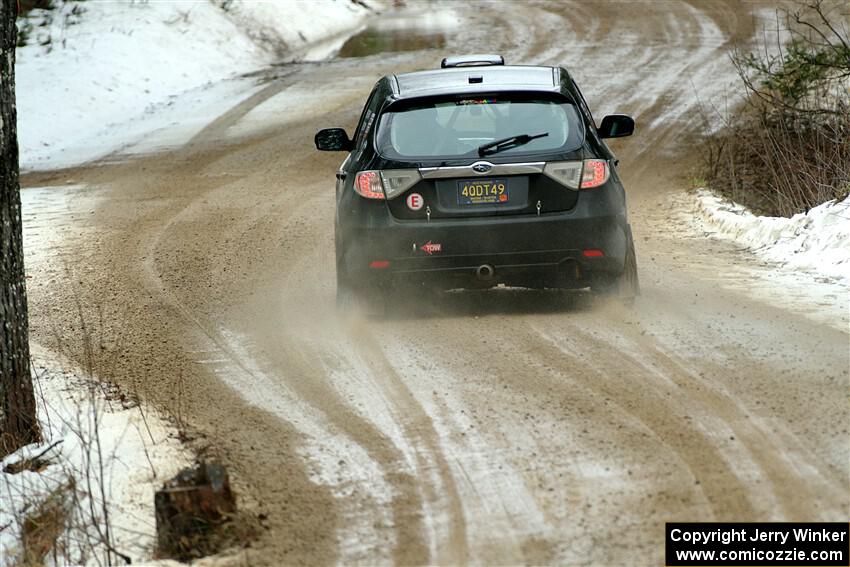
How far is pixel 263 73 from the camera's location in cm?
2655

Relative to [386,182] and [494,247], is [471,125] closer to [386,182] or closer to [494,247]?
[386,182]

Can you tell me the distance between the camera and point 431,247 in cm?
905

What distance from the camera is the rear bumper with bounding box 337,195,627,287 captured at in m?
9.01

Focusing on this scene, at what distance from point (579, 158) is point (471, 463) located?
331 centimetres

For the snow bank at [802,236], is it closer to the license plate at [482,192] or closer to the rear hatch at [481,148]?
the rear hatch at [481,148]

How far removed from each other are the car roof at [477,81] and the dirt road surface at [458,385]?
163cm

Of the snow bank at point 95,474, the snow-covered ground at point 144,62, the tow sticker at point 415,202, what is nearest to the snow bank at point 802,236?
the tow sticker at point 415,202

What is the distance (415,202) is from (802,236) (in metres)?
4.33

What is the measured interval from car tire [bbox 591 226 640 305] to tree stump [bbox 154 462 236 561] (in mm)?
4240

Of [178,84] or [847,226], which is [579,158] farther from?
[178,84]

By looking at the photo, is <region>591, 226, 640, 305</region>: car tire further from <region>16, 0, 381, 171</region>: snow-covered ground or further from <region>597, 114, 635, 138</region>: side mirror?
<region>16, 0, 381, 171</region>: snow-covered ground

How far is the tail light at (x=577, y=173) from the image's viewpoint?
9.03 metres

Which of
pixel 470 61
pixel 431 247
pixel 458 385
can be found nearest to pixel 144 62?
pixel 470 61

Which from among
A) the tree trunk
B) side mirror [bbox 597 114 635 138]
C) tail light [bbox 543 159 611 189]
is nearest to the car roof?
side mirror [bbox 597 114 635 138]
